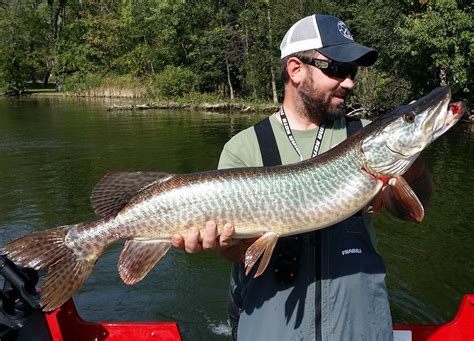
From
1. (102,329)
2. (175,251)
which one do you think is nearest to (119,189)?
(102,329)

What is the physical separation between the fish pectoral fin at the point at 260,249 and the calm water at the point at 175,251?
4086 mm

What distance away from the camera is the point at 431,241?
9.38m

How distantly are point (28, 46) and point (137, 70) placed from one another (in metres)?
18.0

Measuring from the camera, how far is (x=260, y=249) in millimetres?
2672

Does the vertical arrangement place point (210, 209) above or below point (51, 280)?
above

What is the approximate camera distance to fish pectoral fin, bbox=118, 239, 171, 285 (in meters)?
2.79

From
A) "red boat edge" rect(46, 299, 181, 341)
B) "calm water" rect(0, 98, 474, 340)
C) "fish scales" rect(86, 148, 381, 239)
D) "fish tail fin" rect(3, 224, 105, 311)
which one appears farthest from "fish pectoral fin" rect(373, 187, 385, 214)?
"calm water" rect(0, 98, 474, 340)

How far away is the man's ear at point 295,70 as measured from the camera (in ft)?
9.41

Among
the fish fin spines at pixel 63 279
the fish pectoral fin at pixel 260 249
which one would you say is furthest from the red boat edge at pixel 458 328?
the fish fin spines at pixel 63 279

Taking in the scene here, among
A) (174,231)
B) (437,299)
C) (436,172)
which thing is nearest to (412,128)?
(174,231)

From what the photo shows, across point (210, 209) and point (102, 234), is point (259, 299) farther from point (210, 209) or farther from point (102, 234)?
point (102, 234)

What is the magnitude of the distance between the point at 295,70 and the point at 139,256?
1.39m

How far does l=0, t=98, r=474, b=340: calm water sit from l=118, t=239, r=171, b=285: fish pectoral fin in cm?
389

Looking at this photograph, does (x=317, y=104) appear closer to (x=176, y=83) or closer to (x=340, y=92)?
(x=340, y=92)
